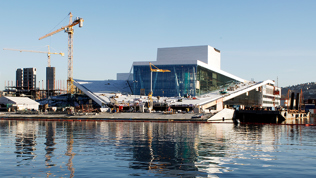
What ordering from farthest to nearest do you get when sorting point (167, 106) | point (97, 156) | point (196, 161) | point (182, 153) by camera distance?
point (167, 106) < point (182, 153) < point (97, 156) < point (196, 161)

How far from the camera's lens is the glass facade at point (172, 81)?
142750 millimetres

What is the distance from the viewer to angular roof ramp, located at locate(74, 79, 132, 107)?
5393 inches

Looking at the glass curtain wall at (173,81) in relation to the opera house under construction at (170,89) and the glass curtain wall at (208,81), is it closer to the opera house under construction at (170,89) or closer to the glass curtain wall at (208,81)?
the opera house under construction at (170,89)

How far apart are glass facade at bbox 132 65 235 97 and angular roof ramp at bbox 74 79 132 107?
8419 millimetres

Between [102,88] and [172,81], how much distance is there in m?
28.2

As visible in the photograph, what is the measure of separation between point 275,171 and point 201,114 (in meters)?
75.6

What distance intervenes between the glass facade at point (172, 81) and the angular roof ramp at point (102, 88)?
8419 millimetres

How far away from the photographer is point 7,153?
1281 inches

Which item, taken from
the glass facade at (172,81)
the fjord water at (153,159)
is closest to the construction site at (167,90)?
the glass facade at (172,81)

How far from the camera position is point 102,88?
15000cm

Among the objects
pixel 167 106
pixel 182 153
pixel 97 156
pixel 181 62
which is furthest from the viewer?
pixel 181 62

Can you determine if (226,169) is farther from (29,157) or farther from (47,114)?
(47,114)

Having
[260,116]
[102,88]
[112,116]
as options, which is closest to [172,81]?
[102,88]

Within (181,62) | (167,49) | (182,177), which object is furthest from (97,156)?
(167,49)
